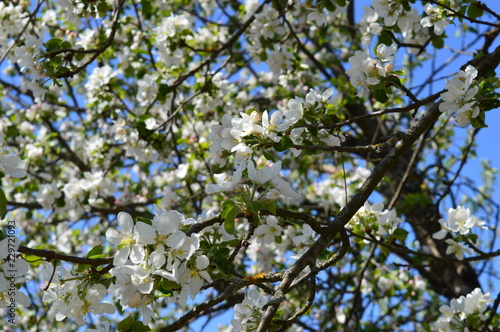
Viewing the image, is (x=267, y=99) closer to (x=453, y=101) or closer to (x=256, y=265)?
(x=256, y=265)

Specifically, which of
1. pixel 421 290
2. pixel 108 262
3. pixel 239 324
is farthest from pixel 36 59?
pixel 421 290

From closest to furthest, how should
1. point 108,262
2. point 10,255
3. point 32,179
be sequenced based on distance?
point 10,255, point 108,262, point 32,179

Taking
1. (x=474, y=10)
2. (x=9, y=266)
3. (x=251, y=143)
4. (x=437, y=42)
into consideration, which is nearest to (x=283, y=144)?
(x=251, y=143)

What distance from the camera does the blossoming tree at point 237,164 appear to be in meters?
1.34

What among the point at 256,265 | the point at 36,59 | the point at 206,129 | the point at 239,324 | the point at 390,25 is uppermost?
the point at 206,129

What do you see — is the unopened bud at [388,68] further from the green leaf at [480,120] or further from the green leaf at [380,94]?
the green leaf at [480,120]

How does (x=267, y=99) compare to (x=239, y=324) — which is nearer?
(x=239, y=324)

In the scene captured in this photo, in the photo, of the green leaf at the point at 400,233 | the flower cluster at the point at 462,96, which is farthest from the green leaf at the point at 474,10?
the green leaf at the point at 400,233

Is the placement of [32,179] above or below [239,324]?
above

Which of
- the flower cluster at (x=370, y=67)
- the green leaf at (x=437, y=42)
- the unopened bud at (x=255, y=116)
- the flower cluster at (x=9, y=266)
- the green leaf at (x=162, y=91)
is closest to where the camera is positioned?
the flower cluster at (x=9, y=266)

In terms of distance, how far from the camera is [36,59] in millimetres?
2008

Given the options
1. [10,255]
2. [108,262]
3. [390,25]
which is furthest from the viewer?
[390,25]

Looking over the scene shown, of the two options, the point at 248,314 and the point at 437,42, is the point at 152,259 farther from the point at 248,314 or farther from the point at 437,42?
the point at 437,42

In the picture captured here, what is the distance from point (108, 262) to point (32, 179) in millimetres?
2985
